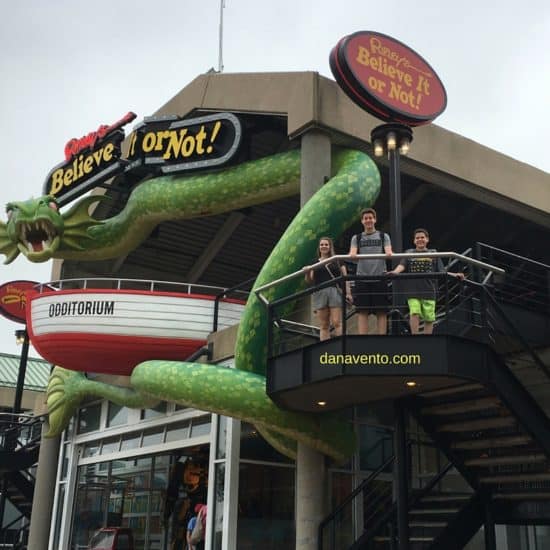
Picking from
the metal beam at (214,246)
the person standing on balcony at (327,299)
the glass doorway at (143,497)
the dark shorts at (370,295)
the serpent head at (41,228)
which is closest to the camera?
the dark shorts at (370,295)

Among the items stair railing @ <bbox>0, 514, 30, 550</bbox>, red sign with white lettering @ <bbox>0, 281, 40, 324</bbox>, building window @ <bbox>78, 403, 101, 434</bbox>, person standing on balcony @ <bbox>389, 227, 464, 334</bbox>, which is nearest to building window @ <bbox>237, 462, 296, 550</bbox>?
person standing on balcony @ <bbox>389, 227, 464, 334</bbox>

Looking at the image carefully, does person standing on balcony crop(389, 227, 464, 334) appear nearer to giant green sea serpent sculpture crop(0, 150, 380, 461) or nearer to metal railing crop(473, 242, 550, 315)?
metal railing crop(473, 242, 550, 315)

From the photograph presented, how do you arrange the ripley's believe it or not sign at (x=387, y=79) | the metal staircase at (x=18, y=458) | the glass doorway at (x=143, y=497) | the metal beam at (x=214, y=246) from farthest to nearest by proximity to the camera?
the metal staircase at (x=18, y=458)
the metal beam at (x=214, y=246)
the glass doorway at (x=143, y=497)
the ripley's believe it or not sign at (x=387, y=79)

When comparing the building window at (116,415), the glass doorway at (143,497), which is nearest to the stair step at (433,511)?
the glass doorway at (143,497)

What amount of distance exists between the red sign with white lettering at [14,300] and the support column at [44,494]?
778 centimetres

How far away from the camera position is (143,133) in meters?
17.2

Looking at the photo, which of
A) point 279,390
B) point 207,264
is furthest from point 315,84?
point 207,264

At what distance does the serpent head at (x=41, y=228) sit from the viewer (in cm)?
1758

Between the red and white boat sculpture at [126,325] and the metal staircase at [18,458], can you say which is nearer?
the red and white boat sculpture at [126,325]

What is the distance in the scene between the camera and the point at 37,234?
1783cm

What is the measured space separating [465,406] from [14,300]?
21197 millimetres

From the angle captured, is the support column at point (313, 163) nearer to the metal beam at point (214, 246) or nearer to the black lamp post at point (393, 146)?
the black lamp post at point (393, 146)

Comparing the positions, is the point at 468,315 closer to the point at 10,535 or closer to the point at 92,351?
the point at 92,351

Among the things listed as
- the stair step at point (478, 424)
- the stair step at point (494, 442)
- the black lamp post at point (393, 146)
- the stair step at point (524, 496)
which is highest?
the black lamp post at point (393, 146)
